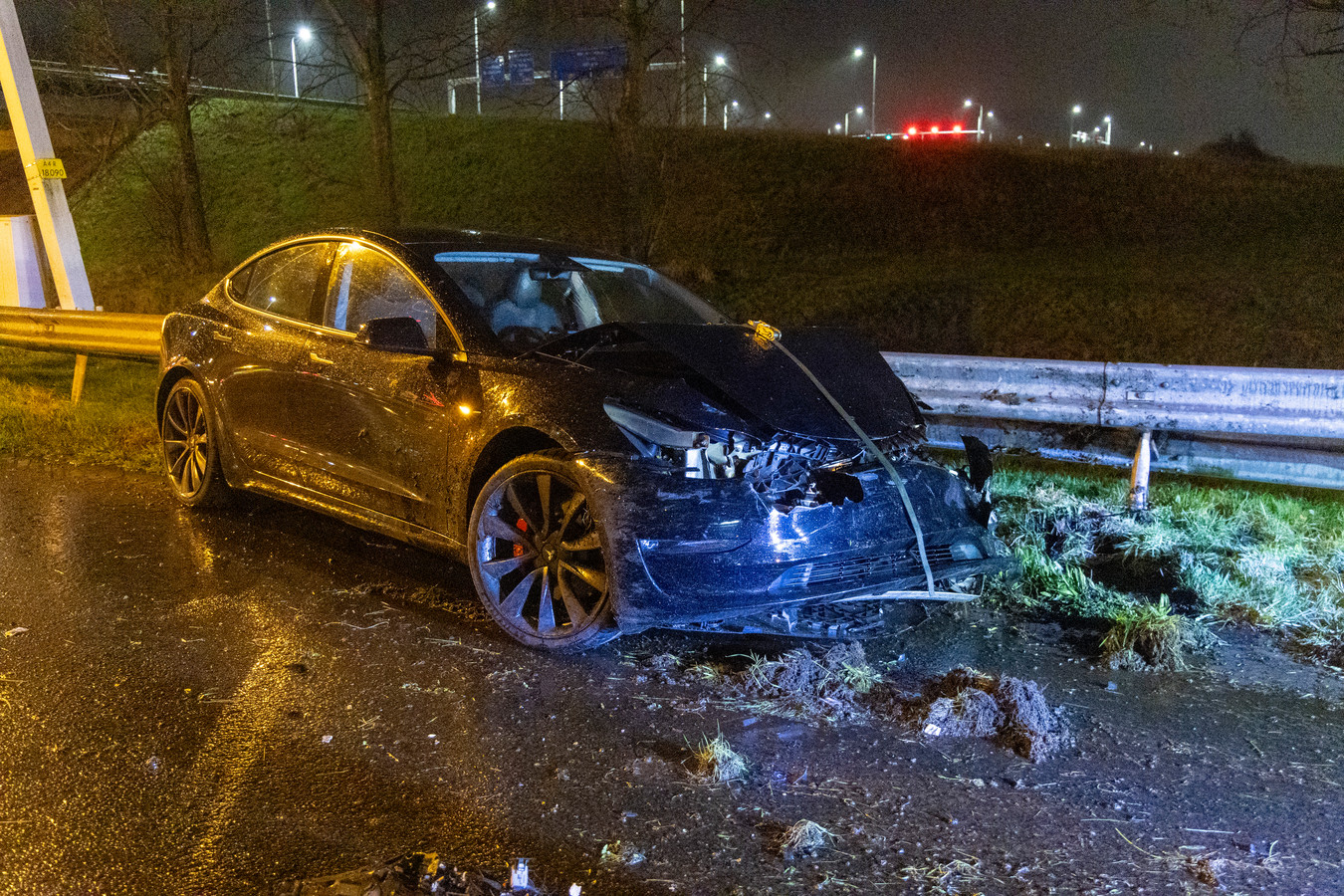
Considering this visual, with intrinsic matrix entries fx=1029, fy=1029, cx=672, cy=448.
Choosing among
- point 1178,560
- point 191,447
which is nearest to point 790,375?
point 1178,560

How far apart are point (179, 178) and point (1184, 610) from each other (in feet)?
78.7

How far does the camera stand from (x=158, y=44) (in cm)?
1861

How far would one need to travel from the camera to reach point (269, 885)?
8.43 ft

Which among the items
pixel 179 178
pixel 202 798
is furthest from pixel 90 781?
pixel 179 178

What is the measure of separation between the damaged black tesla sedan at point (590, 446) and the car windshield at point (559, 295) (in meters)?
0.02

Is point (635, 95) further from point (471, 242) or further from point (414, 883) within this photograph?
point (414, 883)

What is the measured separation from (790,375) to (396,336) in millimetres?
1691

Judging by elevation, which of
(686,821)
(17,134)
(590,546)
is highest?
(17,134)

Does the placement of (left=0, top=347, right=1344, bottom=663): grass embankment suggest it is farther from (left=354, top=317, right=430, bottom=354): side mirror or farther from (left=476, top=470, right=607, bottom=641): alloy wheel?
(left=354, top=317, right=430, bottom=354): side mirror

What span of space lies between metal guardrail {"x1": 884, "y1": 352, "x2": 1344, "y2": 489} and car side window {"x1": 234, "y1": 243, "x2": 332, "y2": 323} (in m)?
3.23

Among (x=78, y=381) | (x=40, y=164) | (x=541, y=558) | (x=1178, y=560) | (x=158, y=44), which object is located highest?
(x=158, y=44)

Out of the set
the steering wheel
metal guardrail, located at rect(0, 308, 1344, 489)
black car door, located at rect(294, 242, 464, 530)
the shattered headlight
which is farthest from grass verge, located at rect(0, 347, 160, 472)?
metal guardrail, located at rect(0, 308, 1344, 489)

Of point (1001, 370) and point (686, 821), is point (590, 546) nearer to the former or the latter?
point (686, 821)

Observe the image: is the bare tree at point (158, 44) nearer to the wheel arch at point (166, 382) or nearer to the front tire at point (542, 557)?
the wheel arch at point (166, 382)
